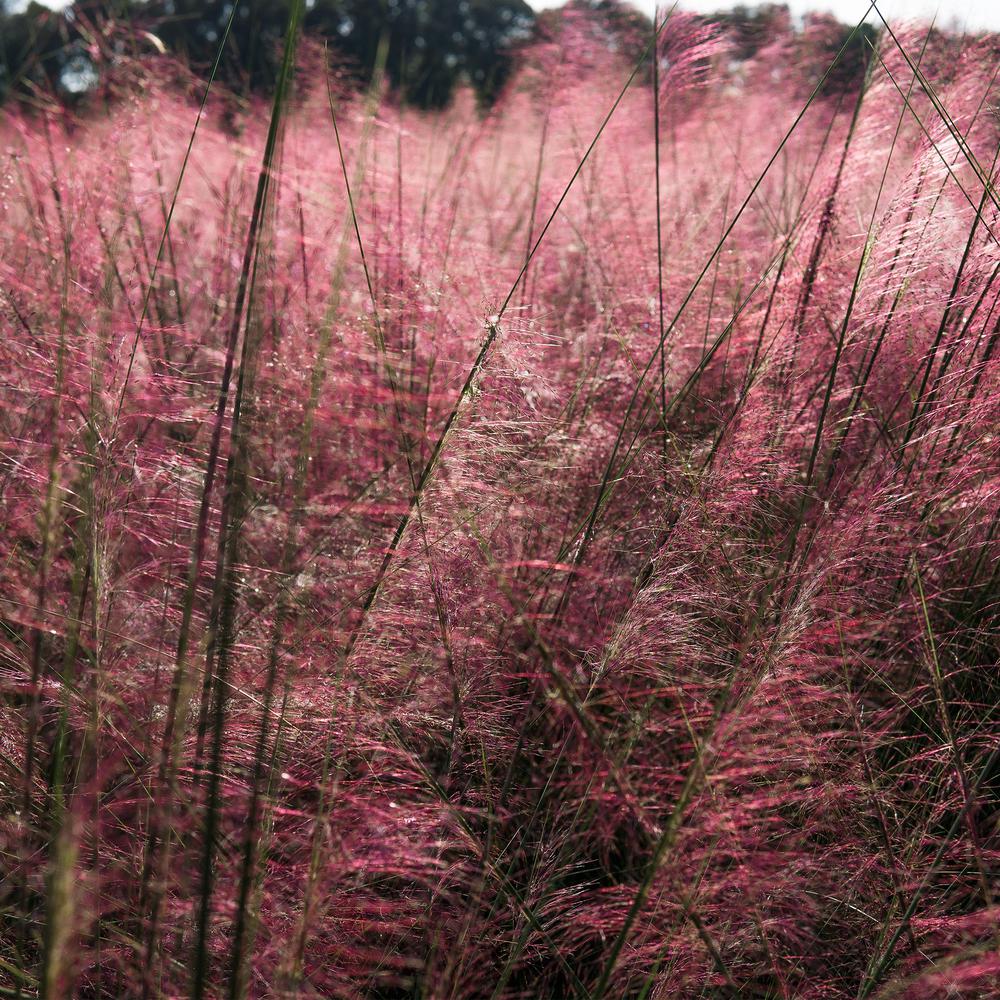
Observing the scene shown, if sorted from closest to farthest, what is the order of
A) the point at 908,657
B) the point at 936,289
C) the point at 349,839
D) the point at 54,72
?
the point at 349,839, the point at 908,657, the point at 936,289, the point at 54,72

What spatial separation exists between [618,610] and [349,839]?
0.45 m

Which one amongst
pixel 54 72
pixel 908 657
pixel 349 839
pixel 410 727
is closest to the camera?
pixel 349 839

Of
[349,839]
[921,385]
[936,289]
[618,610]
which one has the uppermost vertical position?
[936,289]

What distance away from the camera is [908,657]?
42.3 inches

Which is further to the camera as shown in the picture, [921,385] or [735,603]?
[921,385]

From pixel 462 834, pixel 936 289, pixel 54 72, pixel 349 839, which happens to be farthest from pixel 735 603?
pixel 54 72

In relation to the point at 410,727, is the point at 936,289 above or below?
above

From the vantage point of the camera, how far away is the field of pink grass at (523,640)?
787 mm

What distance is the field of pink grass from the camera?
0.79 metres

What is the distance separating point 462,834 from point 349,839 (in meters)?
0.12

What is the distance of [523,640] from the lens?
3.65 feet

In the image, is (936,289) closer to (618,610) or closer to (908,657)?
(908,657)

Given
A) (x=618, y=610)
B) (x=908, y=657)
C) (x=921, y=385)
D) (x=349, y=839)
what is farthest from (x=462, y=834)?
(x=921, y=385)

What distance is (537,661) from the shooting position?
1.05 meters
